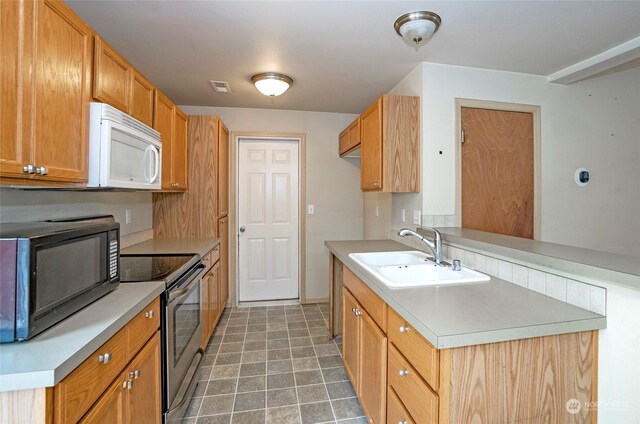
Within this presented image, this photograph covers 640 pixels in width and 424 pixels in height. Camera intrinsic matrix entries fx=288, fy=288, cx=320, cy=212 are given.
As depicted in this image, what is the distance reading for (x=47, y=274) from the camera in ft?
3.11

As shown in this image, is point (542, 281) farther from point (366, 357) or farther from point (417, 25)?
point (417, 25)

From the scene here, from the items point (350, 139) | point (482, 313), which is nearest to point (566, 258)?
point (482, 313)

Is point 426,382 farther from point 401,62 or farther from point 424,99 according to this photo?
point 401,62

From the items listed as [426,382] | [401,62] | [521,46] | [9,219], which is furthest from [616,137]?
[9,219]

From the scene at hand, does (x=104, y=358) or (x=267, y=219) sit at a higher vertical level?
(x=267, y=219)

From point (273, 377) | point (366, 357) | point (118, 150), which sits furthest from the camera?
point (273, 377)

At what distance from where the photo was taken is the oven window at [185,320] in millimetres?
1642

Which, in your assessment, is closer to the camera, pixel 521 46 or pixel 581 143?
pixel 521 46

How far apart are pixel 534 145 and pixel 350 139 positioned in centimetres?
166

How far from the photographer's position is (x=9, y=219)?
1.34 metres

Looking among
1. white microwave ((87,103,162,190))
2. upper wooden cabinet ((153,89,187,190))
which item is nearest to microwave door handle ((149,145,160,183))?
white microwave ((87,103,162,190))

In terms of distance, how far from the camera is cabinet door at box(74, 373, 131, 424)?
93cm

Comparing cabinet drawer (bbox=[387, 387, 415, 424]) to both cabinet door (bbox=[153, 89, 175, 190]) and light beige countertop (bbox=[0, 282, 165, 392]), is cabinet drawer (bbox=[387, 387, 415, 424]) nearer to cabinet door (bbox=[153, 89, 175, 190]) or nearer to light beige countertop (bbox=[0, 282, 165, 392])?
light beige countertop (bbox=[0, 282, 165, 392])

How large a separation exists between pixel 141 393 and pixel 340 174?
2943 millimetres
